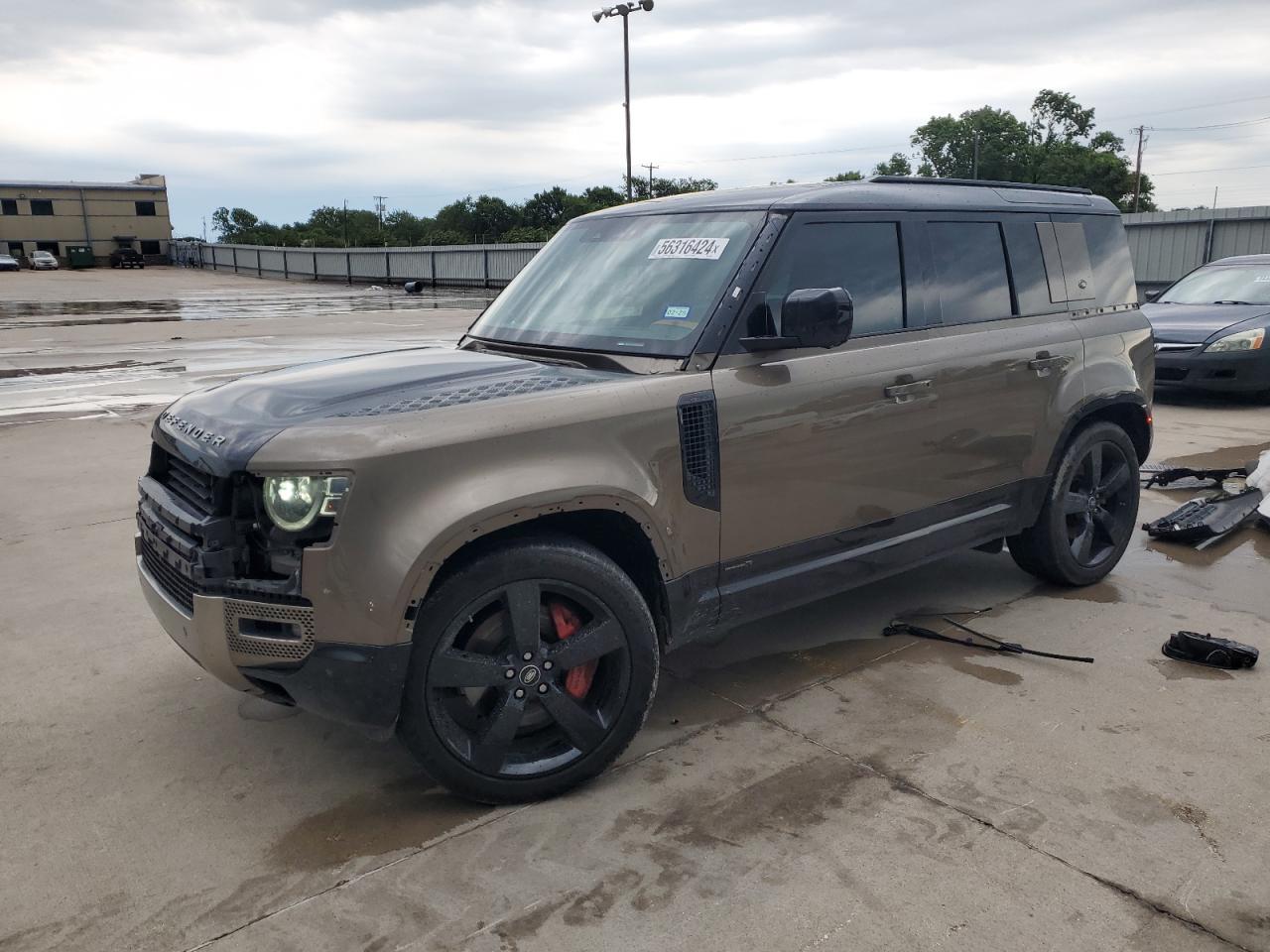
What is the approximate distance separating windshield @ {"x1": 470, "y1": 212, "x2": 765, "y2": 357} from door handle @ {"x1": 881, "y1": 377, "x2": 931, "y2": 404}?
2.71ft

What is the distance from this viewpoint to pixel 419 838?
2.93 m

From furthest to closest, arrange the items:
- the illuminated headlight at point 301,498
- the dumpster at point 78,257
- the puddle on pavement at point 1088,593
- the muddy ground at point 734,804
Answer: the dumpster at point 78,257 < the puddle on pavement at point 1088,593 < the illuminated headlight at point 301,498 < the muddy ground at point 734,804

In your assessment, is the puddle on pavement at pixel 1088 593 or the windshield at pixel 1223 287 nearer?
the puddle on pavement at pixel 1088 593

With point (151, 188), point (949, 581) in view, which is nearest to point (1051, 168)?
point (151, 188)

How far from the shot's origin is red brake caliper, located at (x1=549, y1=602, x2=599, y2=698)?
3086 mm

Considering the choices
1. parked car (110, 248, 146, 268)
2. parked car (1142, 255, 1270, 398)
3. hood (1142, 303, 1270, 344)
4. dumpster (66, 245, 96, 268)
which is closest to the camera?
parked car (1142, 255, 1270, 398)

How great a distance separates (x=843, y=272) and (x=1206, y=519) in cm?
341

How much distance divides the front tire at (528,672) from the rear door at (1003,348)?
1798mm

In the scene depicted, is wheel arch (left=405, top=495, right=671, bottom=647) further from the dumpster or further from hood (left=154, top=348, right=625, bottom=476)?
the dumpster

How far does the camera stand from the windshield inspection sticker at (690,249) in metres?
3.66

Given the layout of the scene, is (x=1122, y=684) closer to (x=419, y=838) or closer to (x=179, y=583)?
(x=419, y=838)

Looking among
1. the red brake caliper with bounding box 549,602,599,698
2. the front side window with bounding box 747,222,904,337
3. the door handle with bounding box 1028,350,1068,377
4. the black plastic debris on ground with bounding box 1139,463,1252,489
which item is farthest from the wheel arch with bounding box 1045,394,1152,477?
the red brake caliper with bounding box 549,602,599,698

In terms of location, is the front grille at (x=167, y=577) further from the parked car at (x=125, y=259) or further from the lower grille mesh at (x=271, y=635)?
the parked car at (x=125, y=259)

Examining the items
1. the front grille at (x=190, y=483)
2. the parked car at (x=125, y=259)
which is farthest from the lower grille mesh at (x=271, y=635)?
the parked car at (x=125, y=259)
